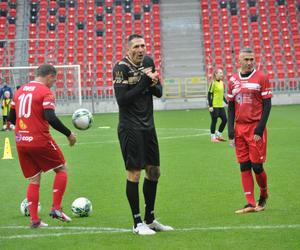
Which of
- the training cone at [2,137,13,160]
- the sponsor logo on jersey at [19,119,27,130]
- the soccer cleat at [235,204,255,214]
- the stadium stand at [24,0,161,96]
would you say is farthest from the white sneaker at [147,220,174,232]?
the stadium stand at [24,0,161,96]

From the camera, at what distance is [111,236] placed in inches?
320

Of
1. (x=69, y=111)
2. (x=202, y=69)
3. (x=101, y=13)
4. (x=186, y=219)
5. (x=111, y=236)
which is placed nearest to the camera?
(x=111, y=236)

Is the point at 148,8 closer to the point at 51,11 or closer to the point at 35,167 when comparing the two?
the point at 51,11

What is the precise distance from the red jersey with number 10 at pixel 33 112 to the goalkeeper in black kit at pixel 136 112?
111 centimetres

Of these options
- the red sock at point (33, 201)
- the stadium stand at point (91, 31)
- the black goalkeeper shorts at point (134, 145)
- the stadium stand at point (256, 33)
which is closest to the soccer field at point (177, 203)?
the red sock at point (33, 201)

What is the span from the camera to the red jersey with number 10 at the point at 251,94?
952cm

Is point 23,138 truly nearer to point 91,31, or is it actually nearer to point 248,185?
point 248,185

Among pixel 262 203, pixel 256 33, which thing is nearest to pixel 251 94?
pixel 262 203

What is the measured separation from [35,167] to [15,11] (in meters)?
35.9

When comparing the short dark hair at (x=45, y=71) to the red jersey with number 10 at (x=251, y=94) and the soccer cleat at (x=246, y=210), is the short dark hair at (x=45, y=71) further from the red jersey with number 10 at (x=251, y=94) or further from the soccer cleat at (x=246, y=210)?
the soccer cleat at (x=246, y=210)

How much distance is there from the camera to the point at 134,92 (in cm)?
808

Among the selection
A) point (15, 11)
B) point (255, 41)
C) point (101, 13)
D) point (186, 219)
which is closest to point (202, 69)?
point (255, 41)

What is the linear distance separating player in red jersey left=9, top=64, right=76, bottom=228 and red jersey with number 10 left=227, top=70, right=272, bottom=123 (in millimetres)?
2263

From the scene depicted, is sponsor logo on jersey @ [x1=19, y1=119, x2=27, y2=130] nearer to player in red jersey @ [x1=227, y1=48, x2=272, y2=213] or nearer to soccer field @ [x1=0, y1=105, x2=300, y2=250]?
soccer field @ [x1=0, y1=105, x2=300, y2=250]
